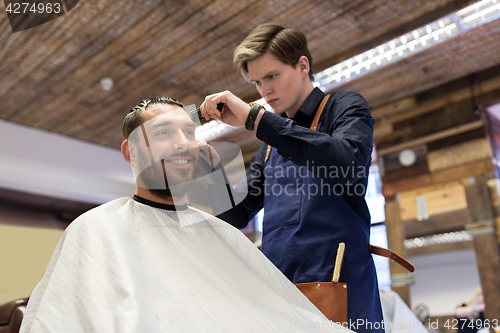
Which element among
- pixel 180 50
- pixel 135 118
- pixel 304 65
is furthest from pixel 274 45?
pixel 180 50

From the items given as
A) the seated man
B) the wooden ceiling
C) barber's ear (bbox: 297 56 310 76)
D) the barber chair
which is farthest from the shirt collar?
the wooden ceiling

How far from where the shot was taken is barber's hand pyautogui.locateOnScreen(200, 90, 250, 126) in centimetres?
142

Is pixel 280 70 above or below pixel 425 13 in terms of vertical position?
below

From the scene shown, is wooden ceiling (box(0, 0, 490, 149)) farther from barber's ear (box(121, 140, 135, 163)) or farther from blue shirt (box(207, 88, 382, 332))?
blue shirt (box(207, 88, 382, 332))

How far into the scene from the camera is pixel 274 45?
5.53 feet

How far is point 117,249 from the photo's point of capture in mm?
1113

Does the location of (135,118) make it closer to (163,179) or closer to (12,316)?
(163,179)

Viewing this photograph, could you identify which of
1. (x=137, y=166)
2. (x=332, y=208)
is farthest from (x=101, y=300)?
(x=332, y=208)

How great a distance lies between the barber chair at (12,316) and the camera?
1617mm

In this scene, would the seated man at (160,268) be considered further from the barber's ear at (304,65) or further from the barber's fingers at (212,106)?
the barber's ear at (304,65)

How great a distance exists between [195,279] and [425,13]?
3.05m

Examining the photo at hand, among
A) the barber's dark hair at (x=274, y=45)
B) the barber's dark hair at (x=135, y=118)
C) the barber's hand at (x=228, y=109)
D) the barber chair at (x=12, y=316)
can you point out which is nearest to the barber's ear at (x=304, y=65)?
the barber's dark hair at (x=274, y=45)

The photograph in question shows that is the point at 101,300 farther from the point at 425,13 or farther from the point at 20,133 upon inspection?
the point at 20,133

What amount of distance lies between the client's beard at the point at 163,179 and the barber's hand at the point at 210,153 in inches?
4.7
